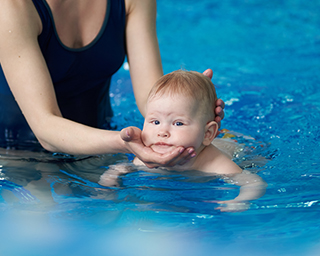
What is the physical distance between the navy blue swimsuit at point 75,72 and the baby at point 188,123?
0.45 metres

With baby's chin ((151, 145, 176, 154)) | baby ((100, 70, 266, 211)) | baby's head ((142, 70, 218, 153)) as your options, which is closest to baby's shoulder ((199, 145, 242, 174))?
baby ((100, 70, 266, 211))

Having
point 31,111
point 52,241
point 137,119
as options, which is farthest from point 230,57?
point 52,241

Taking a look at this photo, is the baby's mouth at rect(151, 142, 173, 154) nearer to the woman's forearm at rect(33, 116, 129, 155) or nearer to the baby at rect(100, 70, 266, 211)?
the baby at rect(100, 70, 266, 211)

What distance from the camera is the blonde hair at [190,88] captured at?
1.82 meters

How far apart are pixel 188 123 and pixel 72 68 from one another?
695 mm

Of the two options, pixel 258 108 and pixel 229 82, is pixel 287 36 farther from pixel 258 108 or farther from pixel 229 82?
pixel 258 108

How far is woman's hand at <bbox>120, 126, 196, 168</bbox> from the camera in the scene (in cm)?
153

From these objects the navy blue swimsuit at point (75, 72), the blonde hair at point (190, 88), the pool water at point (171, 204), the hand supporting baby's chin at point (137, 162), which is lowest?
the pool water at point (171, 204)

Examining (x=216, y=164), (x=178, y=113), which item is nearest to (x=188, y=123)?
(x=178, y=113)

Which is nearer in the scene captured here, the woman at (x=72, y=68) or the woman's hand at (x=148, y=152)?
the woman's hand at (x=148, y=152)

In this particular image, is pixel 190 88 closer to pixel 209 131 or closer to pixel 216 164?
pixel 209 131

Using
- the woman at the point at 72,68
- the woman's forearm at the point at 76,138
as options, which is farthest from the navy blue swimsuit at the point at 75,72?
the woman's forearm at the point at 76,138

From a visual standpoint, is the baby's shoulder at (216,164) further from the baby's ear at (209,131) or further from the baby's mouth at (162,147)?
the baby's mouth at (162,147)

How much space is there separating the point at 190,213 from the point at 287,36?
4.16m
